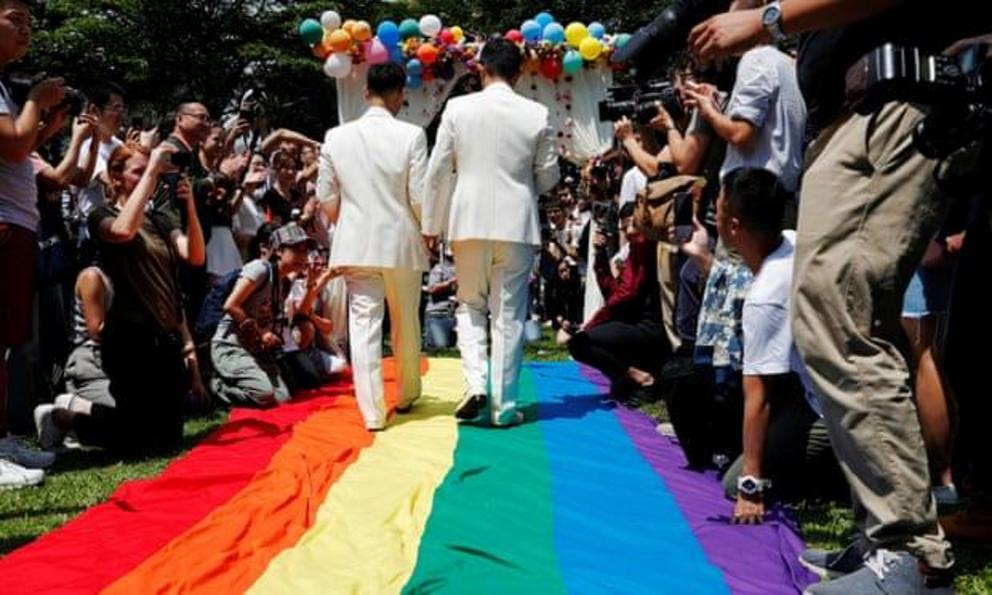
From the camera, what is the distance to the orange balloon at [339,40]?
43.2 ft

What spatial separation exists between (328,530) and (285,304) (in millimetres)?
3449

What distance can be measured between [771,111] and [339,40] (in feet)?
33.3

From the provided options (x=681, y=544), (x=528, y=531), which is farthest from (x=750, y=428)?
(x=528, y=531)

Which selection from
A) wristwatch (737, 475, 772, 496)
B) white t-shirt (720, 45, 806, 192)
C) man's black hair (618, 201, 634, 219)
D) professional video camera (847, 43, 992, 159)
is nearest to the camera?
professional video camera (847, 43, 992, 159)

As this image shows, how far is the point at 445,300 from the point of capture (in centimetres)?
962

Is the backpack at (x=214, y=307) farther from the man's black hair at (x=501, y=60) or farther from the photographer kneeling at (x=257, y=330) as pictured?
the man's black hair at (x=501, y=60)

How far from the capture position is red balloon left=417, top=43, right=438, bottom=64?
13649 millimetres

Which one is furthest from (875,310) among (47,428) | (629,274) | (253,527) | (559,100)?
(559,100)

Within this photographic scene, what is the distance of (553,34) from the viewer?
1405cm

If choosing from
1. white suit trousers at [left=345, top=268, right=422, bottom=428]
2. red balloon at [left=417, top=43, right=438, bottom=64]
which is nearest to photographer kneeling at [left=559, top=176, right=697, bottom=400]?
white suit trousers at [left=345, top=268, right=422, bottom=428]

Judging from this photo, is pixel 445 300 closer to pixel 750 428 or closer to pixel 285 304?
pixel 285 304

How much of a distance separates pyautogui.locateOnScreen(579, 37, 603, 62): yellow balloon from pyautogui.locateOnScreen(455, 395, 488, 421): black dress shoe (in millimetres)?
9620

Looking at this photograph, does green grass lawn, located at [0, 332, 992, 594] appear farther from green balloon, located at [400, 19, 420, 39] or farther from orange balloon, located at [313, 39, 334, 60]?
green balloon, located at [400, 19, 420, 39]

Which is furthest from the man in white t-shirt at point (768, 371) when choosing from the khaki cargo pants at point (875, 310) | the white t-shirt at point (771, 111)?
the khaki cargo pants at point (875, 310)
